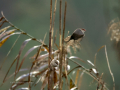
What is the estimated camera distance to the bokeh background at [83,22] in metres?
1.85

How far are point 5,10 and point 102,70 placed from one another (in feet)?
4.53

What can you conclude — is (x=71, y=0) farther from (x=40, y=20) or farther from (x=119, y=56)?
(x=119, y=56)

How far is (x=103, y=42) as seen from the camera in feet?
6.34

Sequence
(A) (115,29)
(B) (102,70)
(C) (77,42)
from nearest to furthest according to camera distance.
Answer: (C) (77,42), (A) (115,29), (B) (102,70)

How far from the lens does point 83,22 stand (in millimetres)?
1937

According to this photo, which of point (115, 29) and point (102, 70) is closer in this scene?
point (115, 29)

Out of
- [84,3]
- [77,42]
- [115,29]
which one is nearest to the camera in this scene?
[77,42]

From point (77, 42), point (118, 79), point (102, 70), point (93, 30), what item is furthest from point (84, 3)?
point (77, 42)

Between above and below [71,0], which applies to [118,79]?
below

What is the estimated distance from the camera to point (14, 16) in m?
1.85

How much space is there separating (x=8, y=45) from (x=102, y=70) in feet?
3.80

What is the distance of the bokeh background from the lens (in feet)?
6.07

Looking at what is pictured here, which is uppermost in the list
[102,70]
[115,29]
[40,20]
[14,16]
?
[14,16]

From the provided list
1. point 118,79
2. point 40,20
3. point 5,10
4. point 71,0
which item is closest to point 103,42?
point 118,79
